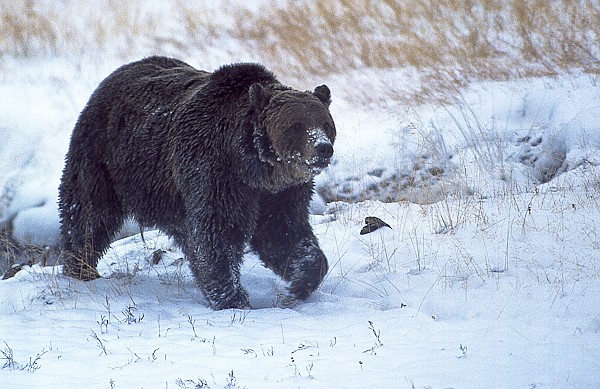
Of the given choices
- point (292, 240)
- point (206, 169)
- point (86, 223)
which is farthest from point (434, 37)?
Result: point (206, 169)

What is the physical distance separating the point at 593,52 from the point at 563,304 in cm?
791

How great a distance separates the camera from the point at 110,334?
5.01 meters

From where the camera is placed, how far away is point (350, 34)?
45.1 feet

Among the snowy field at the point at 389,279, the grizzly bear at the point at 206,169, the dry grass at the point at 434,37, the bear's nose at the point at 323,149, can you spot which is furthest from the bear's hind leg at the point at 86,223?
the dry grass at the point at 434,37

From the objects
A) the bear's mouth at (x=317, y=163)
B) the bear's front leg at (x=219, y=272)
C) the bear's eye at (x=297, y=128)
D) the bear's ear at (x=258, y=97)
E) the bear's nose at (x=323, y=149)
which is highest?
the bear's ear at (x=258, y=97)

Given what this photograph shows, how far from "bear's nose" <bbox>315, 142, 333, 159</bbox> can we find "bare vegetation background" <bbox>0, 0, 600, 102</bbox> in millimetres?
6250

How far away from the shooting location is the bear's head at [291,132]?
5.49m

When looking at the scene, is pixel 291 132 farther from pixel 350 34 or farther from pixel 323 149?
pixel 350 34

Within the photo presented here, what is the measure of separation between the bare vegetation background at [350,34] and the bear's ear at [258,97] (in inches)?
236

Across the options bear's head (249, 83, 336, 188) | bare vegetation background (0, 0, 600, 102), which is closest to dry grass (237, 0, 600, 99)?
bare vegetation background (0, 0, 600, 102)

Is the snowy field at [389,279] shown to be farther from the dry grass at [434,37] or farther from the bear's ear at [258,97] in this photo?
the bear's ear at [258,97]

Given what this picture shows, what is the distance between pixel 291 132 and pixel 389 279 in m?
1.42

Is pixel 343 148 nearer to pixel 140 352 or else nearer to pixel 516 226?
pixel 516 226

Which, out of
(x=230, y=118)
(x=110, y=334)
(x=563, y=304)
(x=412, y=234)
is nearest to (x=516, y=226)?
(x=412, y=234)
